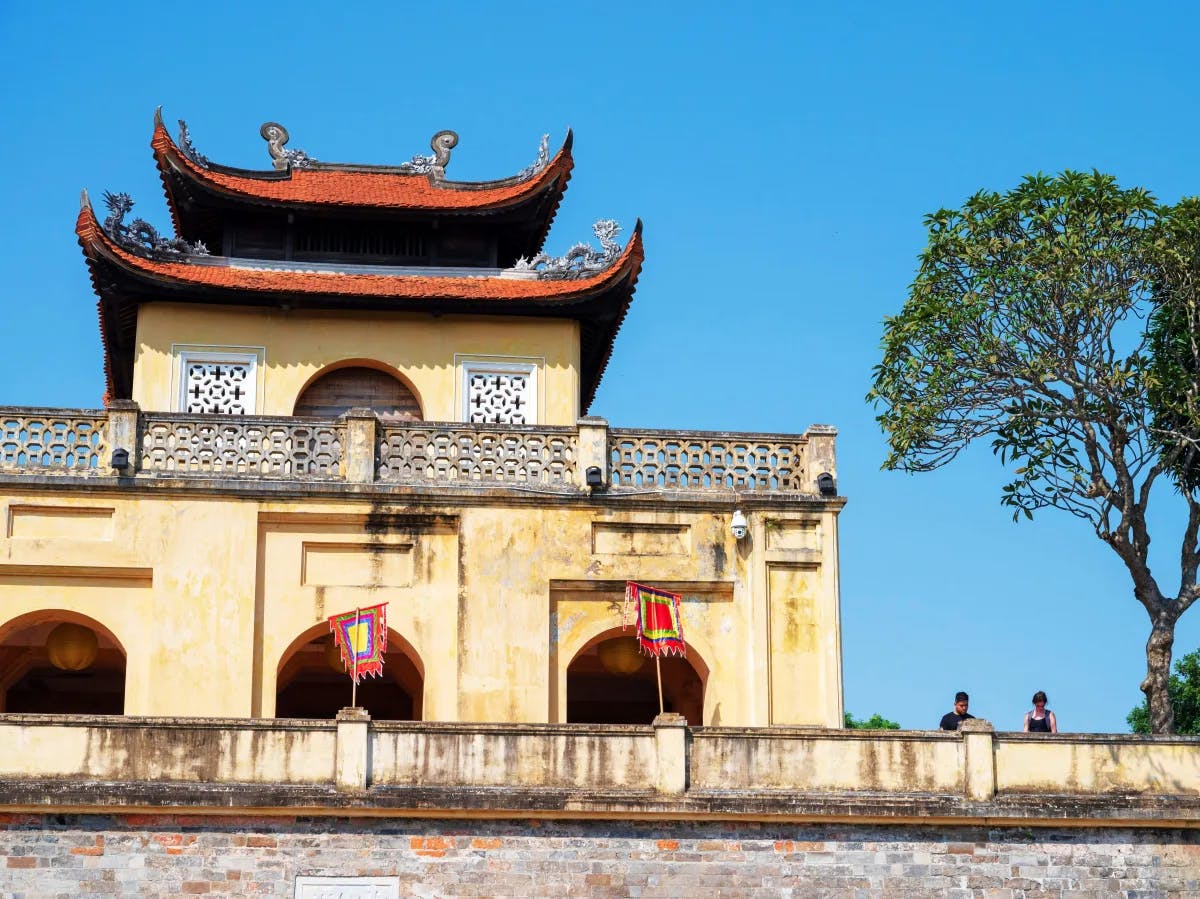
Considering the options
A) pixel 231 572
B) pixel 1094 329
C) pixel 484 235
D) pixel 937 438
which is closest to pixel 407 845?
pixel 231 572

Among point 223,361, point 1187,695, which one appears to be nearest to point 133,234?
point 223,361

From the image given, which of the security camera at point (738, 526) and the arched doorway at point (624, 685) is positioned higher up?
the security camera at point (738, 526)

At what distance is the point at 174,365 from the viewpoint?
2647 centimetres

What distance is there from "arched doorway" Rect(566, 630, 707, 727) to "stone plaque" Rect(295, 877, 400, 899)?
5.34m

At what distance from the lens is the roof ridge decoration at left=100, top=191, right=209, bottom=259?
86.7 ft

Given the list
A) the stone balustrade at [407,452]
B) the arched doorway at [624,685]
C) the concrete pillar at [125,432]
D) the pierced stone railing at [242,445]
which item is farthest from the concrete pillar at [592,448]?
the concrete pillar at [125,432]

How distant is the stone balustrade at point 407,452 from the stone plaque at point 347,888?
5.88 metres

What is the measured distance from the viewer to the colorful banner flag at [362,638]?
22.1 metres

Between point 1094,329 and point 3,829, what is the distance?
1332 cm

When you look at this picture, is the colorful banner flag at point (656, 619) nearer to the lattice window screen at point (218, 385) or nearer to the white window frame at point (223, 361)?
the white window frame at point (223, 361)

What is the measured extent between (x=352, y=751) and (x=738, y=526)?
6.27 metres

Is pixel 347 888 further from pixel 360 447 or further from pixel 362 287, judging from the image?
pixel 362 287

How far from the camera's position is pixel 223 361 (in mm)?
26672

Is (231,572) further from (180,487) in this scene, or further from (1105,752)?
(1105,752)
